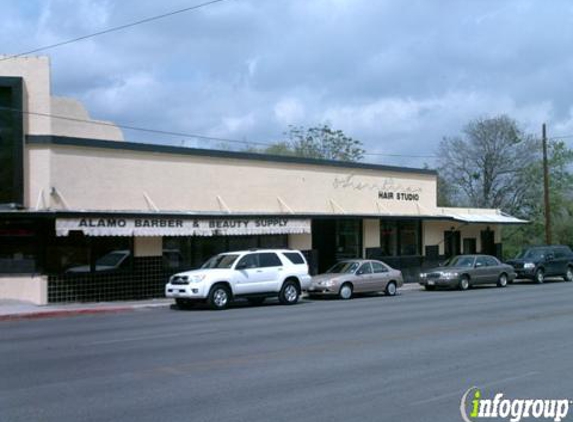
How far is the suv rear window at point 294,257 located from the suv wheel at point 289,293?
2.71 ft

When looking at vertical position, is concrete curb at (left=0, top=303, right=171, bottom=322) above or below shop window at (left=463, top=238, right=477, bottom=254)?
below

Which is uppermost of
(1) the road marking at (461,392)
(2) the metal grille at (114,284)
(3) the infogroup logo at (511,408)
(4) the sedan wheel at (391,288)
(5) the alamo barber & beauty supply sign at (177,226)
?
(5) the alamo barber & beauty supply sign at (177,226)

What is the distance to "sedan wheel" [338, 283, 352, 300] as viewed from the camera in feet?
82.2

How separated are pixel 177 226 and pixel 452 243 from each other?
1948 cm

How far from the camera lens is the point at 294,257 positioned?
78.3 ft

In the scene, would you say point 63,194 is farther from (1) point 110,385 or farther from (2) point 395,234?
(2) point 395,234

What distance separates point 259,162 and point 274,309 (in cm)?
874

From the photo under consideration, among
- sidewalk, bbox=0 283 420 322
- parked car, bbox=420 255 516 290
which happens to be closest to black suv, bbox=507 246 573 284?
parked car, bbox=420 255 516 290

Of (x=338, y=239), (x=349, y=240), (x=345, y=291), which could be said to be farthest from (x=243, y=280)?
(x=349, y=240)

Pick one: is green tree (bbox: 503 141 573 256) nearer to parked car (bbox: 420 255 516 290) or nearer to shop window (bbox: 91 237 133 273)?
parked car (bbox: 420 255 516 290)

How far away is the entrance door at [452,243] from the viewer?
38.0 m

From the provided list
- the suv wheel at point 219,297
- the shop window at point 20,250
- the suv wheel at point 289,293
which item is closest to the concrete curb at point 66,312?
the suv wheel at point 219,297

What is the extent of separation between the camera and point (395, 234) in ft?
113

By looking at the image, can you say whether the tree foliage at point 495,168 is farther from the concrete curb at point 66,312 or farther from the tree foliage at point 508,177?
the concrete curb at point 66,312
